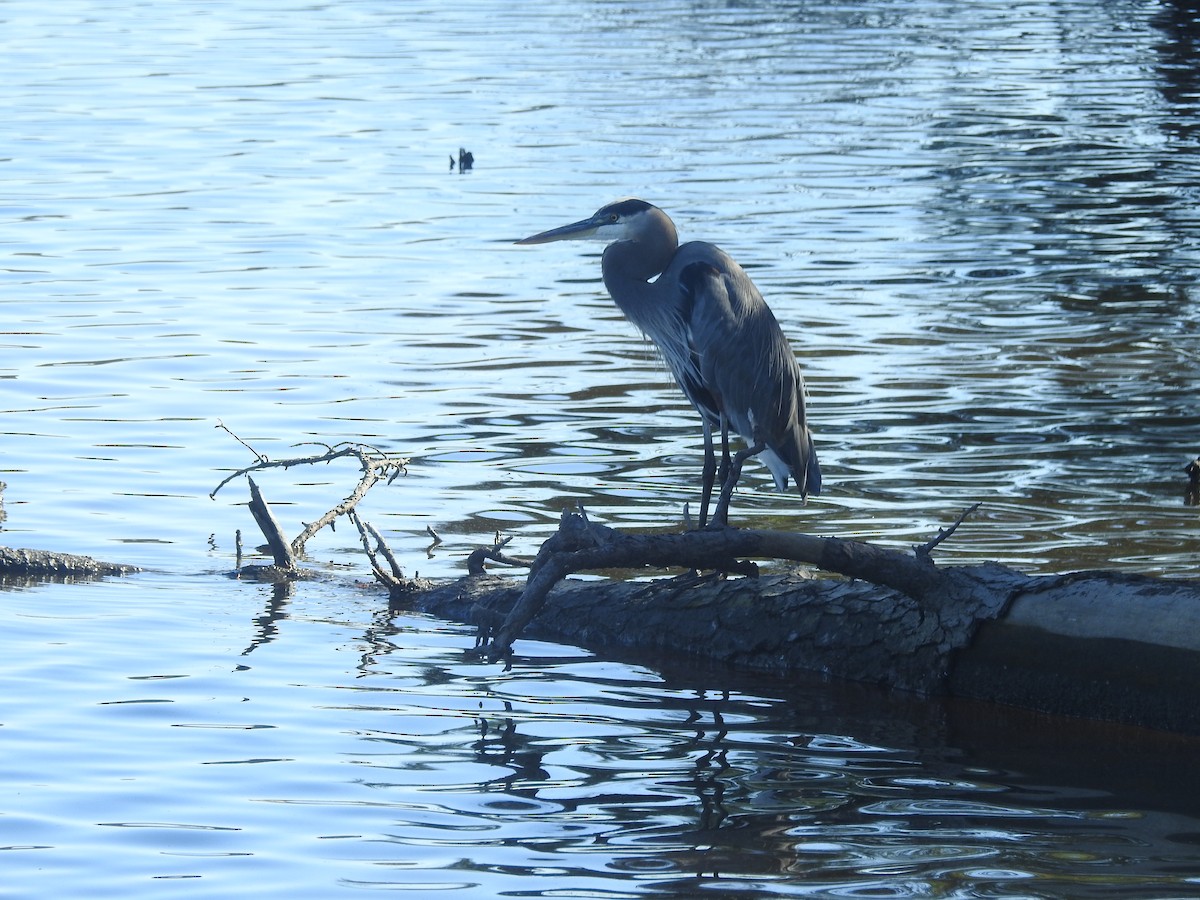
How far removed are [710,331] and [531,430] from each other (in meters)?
2.96

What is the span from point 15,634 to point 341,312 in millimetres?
7136

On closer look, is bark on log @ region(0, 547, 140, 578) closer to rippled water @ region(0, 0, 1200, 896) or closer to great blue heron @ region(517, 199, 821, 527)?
rippled water @ region(0, 0, 1200, 896)

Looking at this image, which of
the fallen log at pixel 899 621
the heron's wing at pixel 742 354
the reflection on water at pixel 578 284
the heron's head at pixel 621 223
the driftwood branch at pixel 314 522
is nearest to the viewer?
the fallen log at pixel 899 621

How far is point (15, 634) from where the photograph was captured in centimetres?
676

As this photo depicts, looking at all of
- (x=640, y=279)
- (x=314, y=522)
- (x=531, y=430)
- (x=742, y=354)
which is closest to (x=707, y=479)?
(x=742, y=354)

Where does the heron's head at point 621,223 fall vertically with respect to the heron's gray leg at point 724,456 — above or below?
above

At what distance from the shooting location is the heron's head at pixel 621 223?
785 cm

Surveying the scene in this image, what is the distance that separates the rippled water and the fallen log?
0.50 feet

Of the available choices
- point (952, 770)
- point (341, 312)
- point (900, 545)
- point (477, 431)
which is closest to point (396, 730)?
point (952, 770)

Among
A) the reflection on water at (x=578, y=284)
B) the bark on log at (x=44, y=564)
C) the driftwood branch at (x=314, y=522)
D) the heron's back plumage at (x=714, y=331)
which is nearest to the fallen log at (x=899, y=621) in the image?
the driftwood branch at (x=314, y=522)

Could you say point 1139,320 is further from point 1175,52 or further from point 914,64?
point 1175,52

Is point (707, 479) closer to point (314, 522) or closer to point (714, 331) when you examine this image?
point (714, 331)

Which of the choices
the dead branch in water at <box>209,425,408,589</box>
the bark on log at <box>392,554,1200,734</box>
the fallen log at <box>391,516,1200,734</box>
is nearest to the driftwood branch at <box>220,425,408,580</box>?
the dead branch in water at <box>209,425,408,589</box>

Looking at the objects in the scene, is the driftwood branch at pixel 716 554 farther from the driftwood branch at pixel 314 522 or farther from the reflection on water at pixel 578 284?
the reflection on water at pixel 578 284
